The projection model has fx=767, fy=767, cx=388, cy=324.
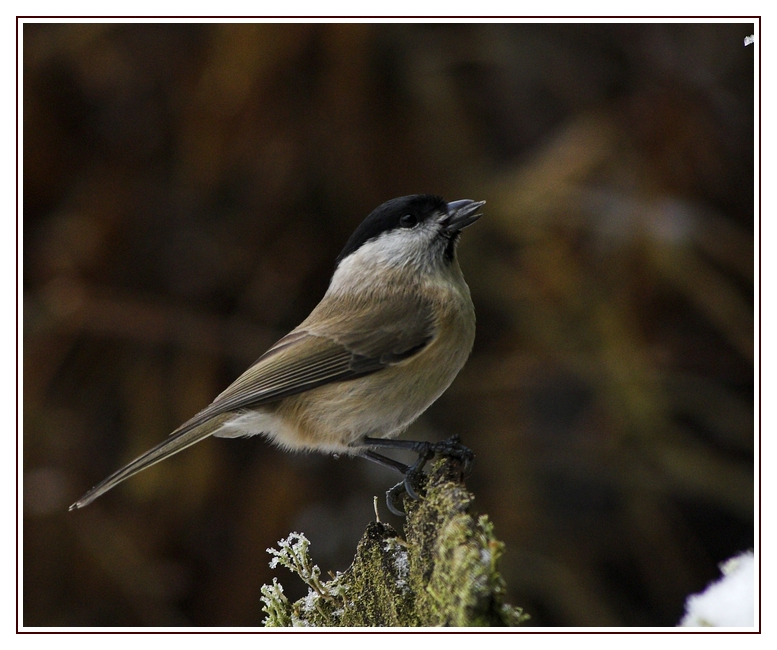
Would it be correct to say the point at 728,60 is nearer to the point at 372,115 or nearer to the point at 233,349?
the point at 372,115

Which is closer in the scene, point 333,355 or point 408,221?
point 333,355

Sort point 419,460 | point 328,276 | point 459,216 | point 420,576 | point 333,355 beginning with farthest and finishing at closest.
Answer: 1. point 328,276
2. point 459,216
3. point 333,355
4. point 419,460
5. point 420,576

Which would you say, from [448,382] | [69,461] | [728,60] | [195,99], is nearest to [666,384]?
[728,60]

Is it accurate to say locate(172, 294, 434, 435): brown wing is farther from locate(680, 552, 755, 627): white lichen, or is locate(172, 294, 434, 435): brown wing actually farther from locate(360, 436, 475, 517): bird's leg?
locate(680, 552, 755, 627): white lichen

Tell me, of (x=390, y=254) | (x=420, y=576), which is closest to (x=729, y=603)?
(x=420, y=576)

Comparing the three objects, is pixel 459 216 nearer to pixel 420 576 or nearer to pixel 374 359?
pixel 374 359

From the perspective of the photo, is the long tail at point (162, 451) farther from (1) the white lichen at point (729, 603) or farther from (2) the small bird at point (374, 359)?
(1) the white lichen at point (729, 603)

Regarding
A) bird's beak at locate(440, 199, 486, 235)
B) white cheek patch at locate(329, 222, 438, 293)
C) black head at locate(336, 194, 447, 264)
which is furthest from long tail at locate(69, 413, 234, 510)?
bird's beak at locate(440, 199, 486, 235)
